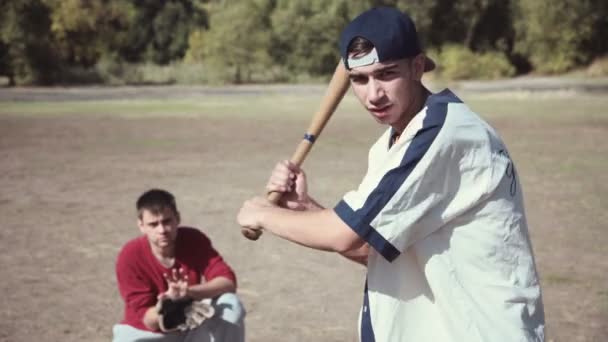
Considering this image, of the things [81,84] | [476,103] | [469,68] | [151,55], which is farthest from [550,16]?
[151,55]

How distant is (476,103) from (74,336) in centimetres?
2531

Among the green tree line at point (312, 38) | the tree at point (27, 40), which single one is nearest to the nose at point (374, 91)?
the tree at point (27, 40)

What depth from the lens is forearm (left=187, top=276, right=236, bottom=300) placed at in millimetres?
4727

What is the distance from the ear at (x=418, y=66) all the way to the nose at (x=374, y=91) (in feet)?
0.39

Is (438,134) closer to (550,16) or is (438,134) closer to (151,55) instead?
(550,16)

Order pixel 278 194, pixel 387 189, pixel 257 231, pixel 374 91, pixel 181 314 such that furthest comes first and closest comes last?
pixel 181 314
pixel 278 194
pixel 257 231
pixel 374 91
pixel 387 189

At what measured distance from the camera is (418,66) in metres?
2.41

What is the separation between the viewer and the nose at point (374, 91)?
2359 millimetres

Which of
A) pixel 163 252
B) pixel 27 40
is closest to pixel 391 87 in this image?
pixel 163 252

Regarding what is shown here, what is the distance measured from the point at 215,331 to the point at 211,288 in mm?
257

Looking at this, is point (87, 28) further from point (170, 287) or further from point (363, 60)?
point (363, 60)

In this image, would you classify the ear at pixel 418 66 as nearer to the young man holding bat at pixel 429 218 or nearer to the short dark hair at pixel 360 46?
the young man holding bat at pixel 429 218

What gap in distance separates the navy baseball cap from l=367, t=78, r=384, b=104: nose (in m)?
0.06

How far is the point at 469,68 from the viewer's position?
167 feet
